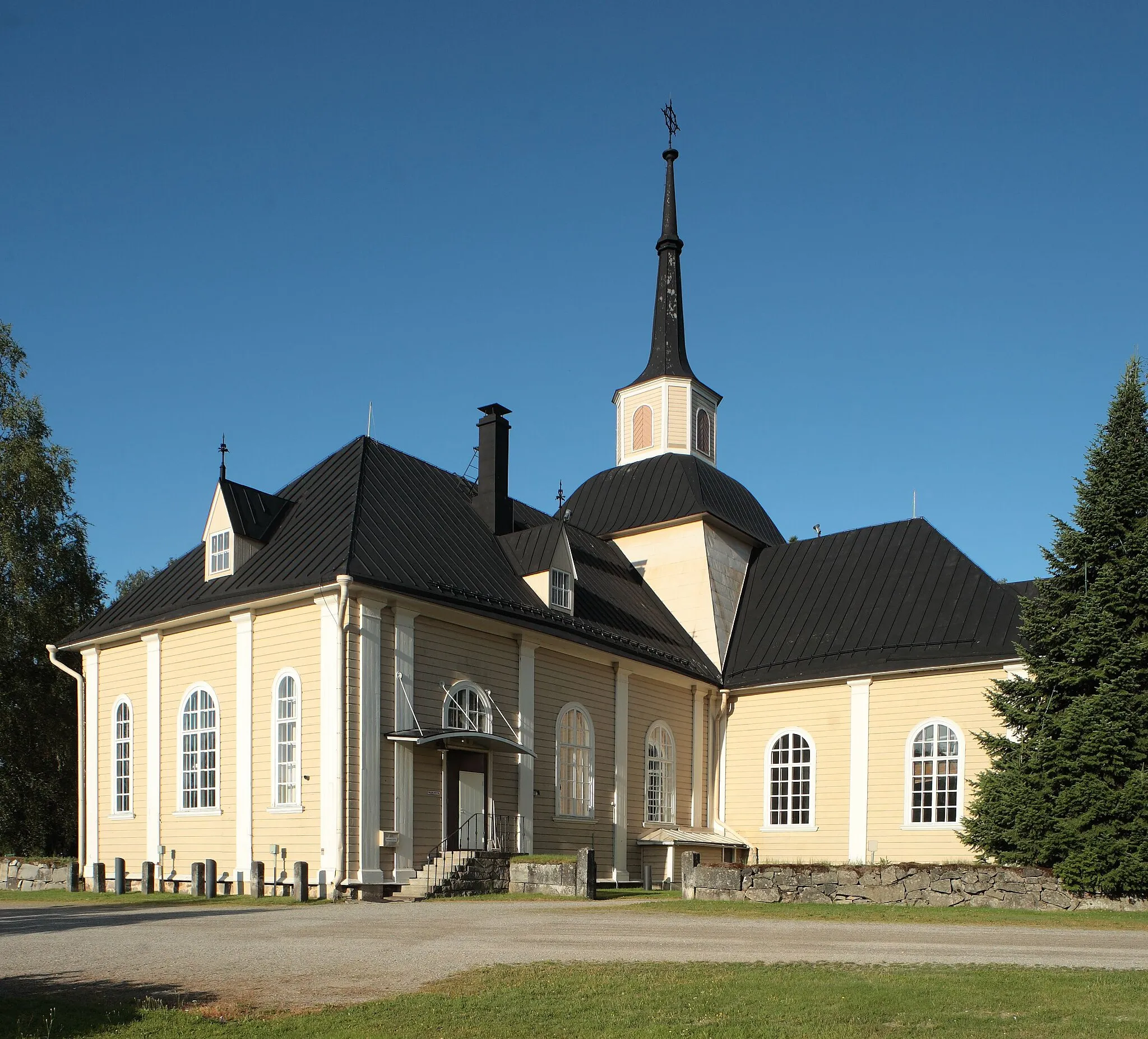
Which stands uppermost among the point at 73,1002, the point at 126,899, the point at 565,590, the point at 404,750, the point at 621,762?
the point at 565,590

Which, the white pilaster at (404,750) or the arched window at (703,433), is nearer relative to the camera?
the white pilaster at (404,750)

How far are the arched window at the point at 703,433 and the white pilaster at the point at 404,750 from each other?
50.2 feet

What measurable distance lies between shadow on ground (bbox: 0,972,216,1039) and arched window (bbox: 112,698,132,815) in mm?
15316

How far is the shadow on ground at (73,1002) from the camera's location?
25.5ft

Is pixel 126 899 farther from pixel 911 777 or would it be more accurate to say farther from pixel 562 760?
pixel 911 777

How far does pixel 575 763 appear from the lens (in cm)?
2541

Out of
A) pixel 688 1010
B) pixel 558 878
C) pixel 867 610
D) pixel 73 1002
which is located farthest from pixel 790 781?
pixel 73 1002

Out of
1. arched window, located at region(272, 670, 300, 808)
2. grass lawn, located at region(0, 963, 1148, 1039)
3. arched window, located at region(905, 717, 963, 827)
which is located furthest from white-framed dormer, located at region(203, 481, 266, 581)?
arched window, located at region(905, 717, 963, 827)

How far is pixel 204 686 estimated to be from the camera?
22734mm

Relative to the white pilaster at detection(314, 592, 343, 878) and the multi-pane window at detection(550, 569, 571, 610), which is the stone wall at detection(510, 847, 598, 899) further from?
the multi-pane window at detection(550, 569, 571, 610)

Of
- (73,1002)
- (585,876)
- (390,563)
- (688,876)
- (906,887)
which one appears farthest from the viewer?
(390,563)

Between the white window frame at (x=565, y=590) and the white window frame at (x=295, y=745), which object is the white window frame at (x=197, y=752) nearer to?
the white window frame at (x=295, y=745)

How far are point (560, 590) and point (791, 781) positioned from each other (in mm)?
7920

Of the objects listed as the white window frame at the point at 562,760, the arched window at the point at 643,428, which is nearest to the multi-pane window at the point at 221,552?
the white window frame at the point at 562,760
